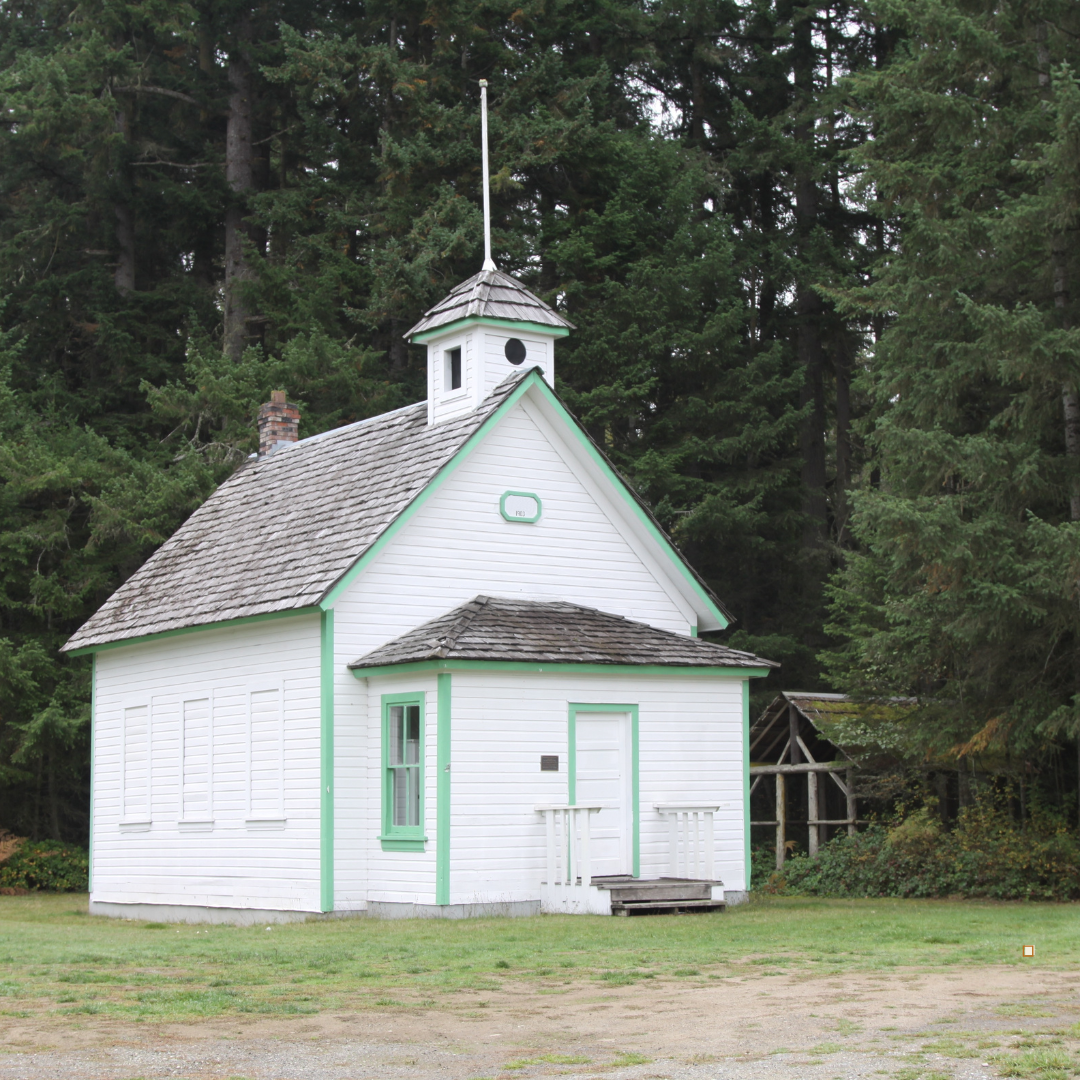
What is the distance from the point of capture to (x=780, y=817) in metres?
30.2

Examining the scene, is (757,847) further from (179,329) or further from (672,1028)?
(672,1028)

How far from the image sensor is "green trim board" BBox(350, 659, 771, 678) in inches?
700

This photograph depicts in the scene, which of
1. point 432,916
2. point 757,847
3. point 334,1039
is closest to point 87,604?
point 757,847

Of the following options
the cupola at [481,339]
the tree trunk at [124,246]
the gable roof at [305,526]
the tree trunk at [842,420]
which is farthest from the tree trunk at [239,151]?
the cupola at [481,339]

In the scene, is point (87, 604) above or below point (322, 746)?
above

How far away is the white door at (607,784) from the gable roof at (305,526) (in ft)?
10.00

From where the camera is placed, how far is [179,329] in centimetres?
4109

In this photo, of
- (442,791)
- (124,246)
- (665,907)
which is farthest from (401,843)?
(124,246)

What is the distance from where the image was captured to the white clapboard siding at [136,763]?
891 inches

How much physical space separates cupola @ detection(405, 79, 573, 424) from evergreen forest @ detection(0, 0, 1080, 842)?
15.6 feet

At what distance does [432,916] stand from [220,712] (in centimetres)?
477

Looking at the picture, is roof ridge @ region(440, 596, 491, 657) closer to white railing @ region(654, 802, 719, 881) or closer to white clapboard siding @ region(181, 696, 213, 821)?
white railing @ region(654, 802, 719, 881)

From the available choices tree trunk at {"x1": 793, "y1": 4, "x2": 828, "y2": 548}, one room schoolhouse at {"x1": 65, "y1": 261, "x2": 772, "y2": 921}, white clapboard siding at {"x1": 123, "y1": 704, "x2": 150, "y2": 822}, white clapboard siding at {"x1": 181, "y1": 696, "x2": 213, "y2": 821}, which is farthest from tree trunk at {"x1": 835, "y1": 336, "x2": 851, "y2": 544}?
white clapboard siding at {"x1": 181, "y1": 696, "x2": 213, "y2": 821}

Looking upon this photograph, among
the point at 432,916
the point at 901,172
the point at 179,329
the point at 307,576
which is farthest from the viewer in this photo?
the point at 179,329
